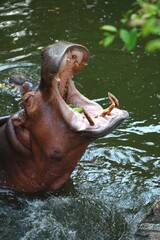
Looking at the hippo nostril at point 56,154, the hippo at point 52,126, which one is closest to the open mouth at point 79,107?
the hippo at point 52,126

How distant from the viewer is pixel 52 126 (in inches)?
151

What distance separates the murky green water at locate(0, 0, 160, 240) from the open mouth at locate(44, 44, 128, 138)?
2.60 ft

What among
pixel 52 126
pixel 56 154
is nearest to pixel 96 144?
pixel 56 154

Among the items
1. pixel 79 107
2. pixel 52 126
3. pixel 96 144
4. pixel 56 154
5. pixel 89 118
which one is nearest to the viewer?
pixel 89 118

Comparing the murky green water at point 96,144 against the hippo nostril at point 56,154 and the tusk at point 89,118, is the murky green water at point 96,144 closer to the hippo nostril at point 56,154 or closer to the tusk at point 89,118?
the hippo nostril at point 56,154

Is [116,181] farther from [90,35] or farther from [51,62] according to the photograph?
[90,35]

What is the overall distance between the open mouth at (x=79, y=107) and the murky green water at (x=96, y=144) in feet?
2.60

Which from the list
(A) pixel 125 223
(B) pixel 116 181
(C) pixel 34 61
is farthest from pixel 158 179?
(C) pixel 34 61

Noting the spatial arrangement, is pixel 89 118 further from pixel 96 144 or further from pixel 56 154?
pixel 96 144

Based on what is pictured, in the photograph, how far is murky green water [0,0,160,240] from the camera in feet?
13.7

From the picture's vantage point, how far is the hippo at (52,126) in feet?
12.0

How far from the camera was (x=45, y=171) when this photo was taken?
418 cm

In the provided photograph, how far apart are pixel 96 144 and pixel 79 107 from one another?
4.55 feet

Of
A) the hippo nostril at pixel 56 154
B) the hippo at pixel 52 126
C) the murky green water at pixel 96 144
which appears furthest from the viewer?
the murky green water at pixel 96 144
